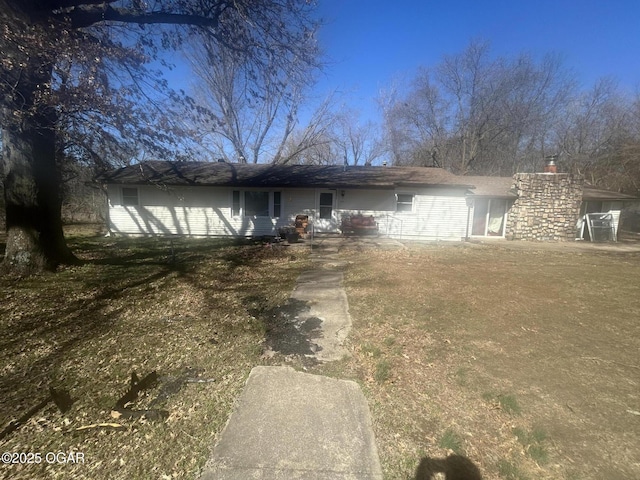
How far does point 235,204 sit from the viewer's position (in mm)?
13727

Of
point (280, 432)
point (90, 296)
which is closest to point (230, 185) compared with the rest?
point (90, 296)

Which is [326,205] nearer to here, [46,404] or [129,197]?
[129,197]

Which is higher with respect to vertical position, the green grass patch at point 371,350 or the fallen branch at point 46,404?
the green grass patch at point 371,350

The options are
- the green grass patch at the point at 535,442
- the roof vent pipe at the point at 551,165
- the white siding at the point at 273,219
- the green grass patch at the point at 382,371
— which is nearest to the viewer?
the green grass patch at the point at 535,442

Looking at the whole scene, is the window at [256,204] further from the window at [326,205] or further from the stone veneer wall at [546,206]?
the stone veneer wall at [546,206]

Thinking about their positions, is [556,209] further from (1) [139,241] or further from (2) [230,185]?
(1) [139,241]

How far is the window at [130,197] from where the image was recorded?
13.4 meters

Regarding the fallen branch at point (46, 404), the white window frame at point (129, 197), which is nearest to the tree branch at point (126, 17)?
the fallen branch at point (46, 404)

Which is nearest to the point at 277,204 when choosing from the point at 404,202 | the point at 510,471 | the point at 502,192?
the point at 404,202

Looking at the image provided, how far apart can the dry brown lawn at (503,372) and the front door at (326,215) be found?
24.7 feet

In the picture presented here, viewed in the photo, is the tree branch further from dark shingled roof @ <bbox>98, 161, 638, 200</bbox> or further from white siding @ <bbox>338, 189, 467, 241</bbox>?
white siding @ <bbox>338, 189, 467, 241</bbox>

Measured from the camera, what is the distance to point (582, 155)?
2502 centimetres

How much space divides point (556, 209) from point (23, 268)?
775 inches

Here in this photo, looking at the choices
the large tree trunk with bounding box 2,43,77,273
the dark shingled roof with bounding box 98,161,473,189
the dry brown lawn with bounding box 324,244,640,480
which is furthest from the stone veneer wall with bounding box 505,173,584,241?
the large tree trunk with bounding box 2,43,77,273
